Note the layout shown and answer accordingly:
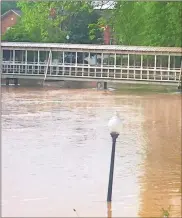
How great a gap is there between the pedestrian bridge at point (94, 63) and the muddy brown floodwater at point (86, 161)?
7839mm

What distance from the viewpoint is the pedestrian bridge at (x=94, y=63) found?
39469 mm

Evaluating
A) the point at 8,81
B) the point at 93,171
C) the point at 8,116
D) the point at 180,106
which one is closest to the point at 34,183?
the point at 93,171

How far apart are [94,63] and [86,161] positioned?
88.7 ft

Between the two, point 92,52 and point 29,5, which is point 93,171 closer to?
point 92,52

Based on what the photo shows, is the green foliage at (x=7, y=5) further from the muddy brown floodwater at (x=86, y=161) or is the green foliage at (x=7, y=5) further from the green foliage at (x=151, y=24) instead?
the muddy brown floodwater at (x=86, y=161)

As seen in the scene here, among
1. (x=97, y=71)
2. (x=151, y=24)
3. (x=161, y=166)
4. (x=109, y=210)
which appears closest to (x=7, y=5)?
(x=97, y=71)

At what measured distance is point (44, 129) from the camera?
23.2 meters

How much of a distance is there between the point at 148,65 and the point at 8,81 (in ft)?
31.7

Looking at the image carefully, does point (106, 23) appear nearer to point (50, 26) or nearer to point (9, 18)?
point (50, 26)

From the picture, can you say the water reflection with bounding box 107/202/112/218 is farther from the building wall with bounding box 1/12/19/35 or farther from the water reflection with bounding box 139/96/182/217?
the building wall with bounding box 1/12/19/35

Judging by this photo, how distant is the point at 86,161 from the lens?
16344mm

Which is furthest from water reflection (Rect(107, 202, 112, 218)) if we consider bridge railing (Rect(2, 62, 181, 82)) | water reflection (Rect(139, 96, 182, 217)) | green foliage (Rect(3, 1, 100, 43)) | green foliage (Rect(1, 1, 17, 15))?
green foliage (Rect(1, 1, 17, 15))

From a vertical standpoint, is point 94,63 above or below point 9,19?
below

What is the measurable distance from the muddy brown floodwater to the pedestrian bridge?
7.84 metres
